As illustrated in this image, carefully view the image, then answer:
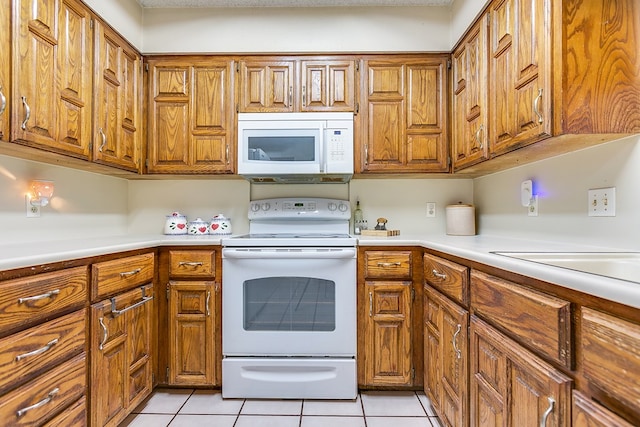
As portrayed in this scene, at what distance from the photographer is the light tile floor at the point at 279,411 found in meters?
1.62

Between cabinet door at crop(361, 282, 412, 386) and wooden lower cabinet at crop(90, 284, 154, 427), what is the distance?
1163mm

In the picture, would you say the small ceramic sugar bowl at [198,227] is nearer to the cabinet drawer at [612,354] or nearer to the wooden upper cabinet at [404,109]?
the wooden upper cabinet at [404,109]

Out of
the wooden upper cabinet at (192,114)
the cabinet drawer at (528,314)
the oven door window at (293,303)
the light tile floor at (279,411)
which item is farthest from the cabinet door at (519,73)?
the wooden upper cabinet at (192,114)

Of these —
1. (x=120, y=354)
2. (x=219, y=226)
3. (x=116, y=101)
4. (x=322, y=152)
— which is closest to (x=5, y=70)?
(x=116, y=101)

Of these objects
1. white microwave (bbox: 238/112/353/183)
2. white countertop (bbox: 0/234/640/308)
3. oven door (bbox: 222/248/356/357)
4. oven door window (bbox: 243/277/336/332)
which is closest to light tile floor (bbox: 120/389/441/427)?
oven door (bbox: 222/248/356/357)

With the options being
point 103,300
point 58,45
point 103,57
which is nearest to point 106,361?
point 103,300

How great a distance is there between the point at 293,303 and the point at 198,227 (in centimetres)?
91

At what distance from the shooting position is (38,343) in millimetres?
1081

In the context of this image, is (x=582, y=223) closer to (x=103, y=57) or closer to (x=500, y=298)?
(x=500, y=298)

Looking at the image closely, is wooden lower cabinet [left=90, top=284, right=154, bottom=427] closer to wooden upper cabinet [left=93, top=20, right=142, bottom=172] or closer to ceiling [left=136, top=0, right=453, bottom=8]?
wooden upper cabinet [left=93, top=20, right=142, bottom=172]

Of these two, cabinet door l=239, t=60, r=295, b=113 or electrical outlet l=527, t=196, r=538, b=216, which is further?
cabinet door l=239, t=60, r=295, b=113

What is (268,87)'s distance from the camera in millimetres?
2111

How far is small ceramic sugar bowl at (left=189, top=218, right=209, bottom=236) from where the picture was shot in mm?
2295

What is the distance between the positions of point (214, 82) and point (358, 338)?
178cm
